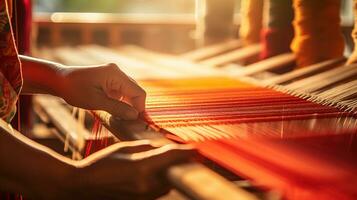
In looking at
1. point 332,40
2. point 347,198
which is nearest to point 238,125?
point 347,198

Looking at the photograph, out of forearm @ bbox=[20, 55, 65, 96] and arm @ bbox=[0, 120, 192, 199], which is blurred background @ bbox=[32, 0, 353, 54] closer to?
forearm @ bbox=[20, 55, 65, 96]

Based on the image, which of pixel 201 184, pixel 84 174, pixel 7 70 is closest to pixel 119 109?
pixel 7 70

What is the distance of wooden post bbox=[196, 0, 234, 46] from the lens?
270 cm

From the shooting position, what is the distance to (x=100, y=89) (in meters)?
1.23

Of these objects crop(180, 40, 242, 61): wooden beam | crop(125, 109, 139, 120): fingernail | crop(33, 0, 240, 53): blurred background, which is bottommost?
crop(33, 0, 240, 53): blurred background

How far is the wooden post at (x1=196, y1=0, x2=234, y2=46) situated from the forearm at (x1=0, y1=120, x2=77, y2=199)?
6.30ft

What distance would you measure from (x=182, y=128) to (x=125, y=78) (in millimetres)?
208

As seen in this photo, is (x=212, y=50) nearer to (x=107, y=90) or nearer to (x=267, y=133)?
(x=107, y=90)

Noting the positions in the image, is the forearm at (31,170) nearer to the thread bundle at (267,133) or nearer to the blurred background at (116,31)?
the thread bundle at (267,133)

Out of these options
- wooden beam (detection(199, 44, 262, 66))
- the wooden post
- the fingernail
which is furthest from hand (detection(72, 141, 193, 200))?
the wooden post

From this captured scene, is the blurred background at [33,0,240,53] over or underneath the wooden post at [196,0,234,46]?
underneath

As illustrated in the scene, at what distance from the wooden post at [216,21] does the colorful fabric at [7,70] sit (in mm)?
1605

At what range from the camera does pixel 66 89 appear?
129 centimetres

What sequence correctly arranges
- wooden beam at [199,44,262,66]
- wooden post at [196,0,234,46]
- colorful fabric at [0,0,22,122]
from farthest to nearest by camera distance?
wooden post at [196,0,234,46]
wooden beam at [199,44,262,66]
colorful fabric at [0,0,22,122]
